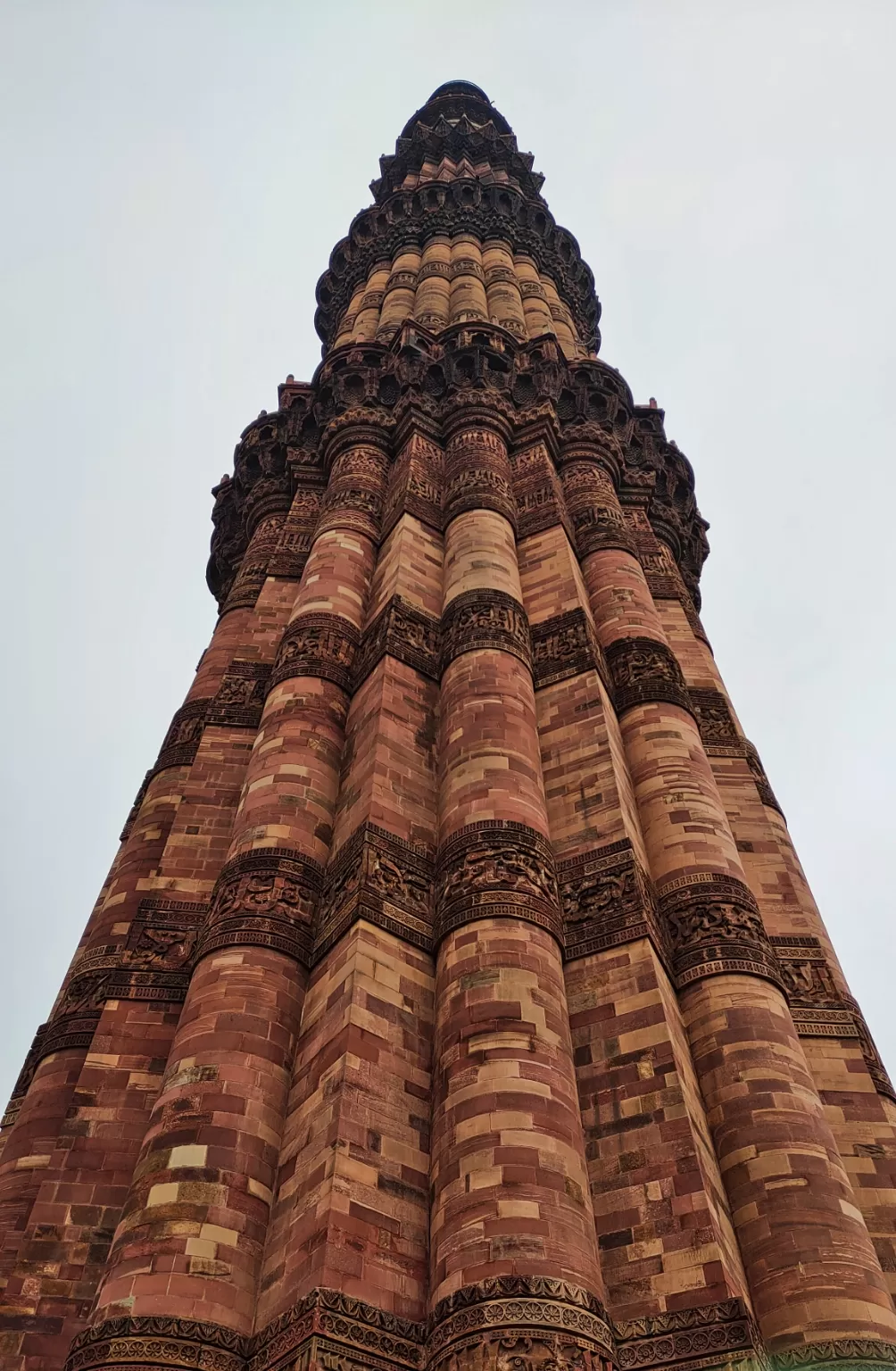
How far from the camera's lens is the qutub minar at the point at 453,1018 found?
6457 millimetres

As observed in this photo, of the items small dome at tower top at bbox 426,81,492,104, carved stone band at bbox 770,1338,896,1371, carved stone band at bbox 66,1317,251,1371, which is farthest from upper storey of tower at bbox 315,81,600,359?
carved stone band at bbox 770,1338,896,1371

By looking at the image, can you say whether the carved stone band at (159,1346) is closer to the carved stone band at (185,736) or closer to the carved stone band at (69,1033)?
the carved stone band at (69,1033)

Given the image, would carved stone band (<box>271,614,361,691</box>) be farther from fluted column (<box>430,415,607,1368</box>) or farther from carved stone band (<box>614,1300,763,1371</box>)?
carved stone band (<box>614,1300,763,1371</box>)

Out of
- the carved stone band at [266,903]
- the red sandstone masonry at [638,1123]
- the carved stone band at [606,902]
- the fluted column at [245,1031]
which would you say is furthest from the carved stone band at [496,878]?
the fluted column at [245,1031]

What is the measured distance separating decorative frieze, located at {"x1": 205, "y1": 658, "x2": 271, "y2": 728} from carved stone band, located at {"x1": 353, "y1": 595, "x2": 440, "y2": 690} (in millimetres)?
1854

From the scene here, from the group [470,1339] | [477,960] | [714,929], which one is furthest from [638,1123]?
[714,929]

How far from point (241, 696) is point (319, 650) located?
2.11 m

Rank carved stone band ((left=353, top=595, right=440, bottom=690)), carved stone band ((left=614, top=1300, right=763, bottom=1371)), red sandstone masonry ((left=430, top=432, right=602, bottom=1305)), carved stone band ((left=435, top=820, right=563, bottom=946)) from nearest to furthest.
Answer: carved stone band ((left=614, top=1300, right=763, bottom=1371)), red sandstone masonry ((left=430, top=432, right=602, bottom=1305)), carved stone band ((left=435, top=820, right=563, bottom=946)), carved stone band ((left=353, top=595, right=440, bottom=690))

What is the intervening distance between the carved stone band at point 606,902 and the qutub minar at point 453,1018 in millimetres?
34

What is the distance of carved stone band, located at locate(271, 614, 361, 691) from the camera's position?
39.4 ft

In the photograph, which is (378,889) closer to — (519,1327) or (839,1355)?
(519,1327)

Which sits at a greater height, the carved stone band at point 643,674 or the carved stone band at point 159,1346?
the carved stone band at point 643,674

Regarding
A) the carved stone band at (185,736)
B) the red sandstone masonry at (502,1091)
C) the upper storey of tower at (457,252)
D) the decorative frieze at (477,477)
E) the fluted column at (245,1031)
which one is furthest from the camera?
the upper storey of tower at (457,252)

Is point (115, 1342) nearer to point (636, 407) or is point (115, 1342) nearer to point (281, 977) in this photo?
point (281, 977)
